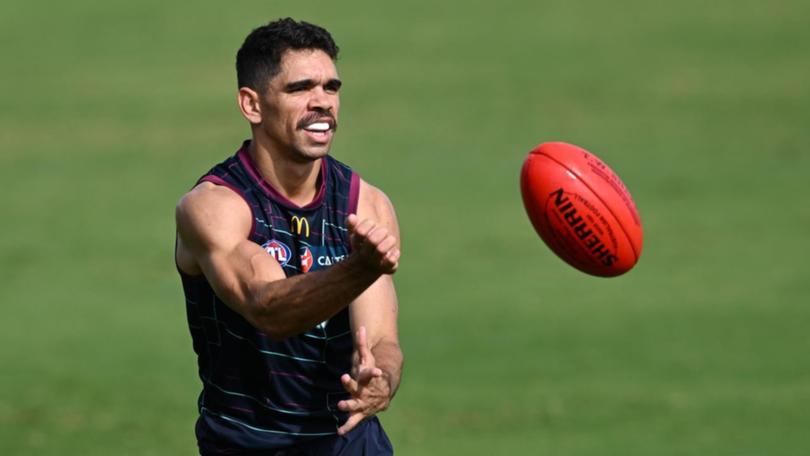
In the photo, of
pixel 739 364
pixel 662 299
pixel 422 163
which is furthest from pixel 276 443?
pixel 422 163

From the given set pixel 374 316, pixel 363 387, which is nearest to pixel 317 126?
pixel 374 316

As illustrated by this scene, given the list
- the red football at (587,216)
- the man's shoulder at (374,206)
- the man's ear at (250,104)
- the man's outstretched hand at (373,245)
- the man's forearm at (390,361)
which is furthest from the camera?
the red football at (587,216)

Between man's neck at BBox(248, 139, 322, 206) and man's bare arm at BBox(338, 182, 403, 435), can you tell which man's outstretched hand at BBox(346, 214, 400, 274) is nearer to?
man's bare arm at BBox(338, 182, 403, 435)

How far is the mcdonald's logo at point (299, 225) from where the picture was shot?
750 centimetres

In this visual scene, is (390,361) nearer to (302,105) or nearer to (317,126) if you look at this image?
(317,126)

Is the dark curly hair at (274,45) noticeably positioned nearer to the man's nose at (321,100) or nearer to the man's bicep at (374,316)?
the man's nose at (321,100)

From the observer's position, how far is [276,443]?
7.54 meters

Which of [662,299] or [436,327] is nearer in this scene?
[436,327]

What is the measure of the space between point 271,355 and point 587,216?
1979 millimetres

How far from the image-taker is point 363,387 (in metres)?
6.92

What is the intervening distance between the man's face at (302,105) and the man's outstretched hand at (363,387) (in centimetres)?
95

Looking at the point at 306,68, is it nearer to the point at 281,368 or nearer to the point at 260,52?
the point at 260,52

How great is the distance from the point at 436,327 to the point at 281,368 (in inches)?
390

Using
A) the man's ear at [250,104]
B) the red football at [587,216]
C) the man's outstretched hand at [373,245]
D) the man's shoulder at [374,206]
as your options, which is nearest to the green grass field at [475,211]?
the red football at [587,216]
